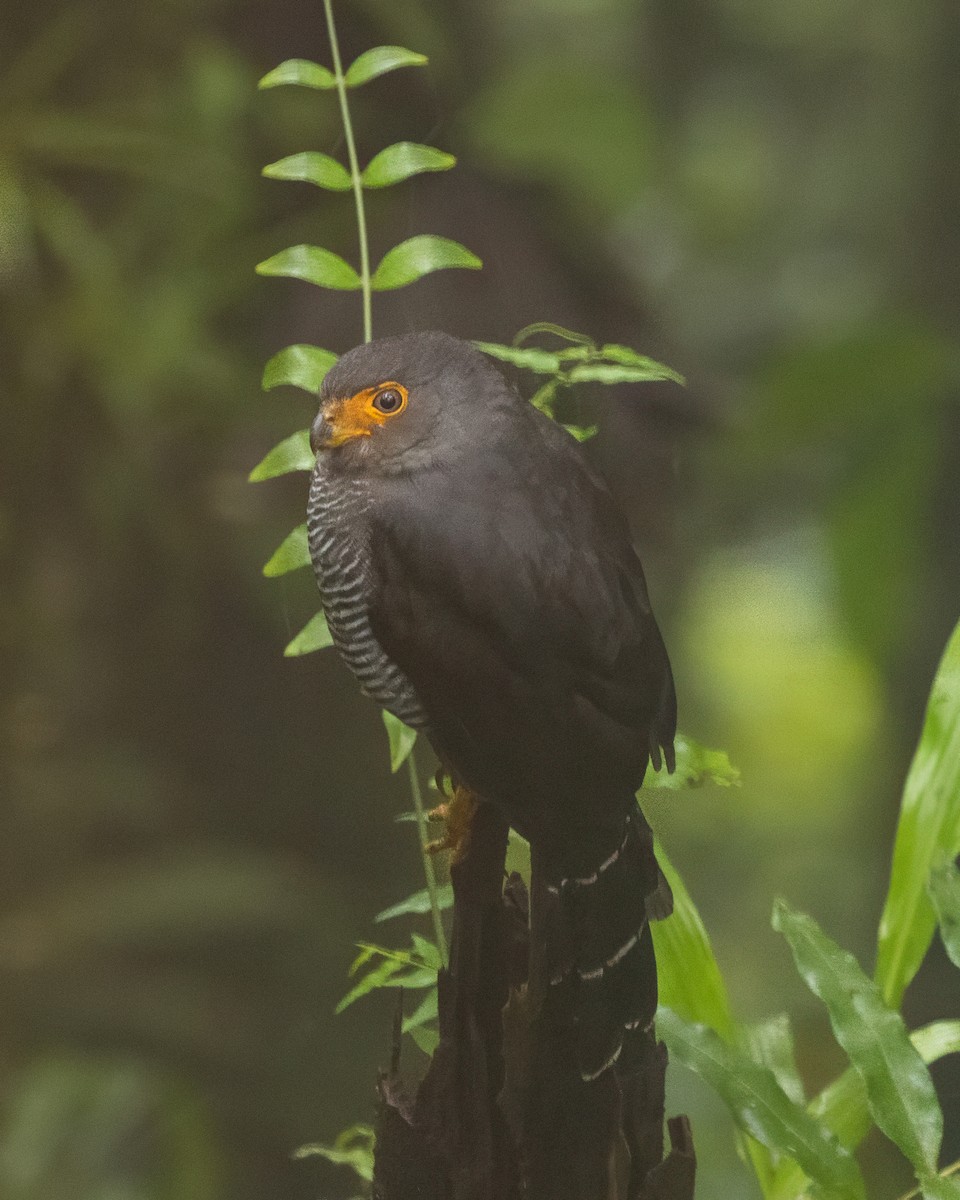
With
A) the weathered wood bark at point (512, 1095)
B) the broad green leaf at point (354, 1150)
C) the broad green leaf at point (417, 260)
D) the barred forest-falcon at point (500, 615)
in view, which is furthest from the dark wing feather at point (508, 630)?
the broad green leaf at point (354, 1150)

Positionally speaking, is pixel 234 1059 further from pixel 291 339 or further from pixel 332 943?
pixel 291 339

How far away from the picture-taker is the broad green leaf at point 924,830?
1137 mm

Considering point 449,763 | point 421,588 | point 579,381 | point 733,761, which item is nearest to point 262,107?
point 579,381

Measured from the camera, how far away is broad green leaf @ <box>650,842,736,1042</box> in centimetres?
109

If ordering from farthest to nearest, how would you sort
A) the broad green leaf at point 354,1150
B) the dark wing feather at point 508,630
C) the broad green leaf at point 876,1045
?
the broad green leaf at point 354,1150 < the broad green leaf at point 876,1045 < the dark wing feather at point 508,630

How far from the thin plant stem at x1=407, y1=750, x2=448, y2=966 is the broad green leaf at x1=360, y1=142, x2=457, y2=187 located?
1.70 ft

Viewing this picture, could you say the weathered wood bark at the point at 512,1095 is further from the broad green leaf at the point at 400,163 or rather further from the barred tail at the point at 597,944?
the broad green leaf at the point at 400,163

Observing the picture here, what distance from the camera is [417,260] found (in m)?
1.08

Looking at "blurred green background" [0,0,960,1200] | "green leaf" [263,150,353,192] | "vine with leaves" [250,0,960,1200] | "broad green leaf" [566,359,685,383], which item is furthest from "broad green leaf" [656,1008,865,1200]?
"green leaf" [263,150,353,192]

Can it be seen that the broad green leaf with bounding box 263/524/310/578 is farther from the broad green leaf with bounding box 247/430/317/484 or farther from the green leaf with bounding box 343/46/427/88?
the green leaf with bounding box 343/46/427/88

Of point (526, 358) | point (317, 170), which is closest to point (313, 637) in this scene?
point (526, 358)

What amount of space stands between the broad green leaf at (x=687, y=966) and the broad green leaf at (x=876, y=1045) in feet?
0.25

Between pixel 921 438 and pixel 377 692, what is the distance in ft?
1.96

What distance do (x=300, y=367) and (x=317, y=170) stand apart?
18 cm
